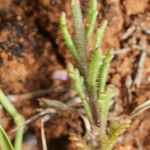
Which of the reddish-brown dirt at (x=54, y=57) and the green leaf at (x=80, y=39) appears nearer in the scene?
the green leaf at (x=80, y=39)

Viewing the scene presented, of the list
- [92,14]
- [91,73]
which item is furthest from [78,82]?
[92,14]

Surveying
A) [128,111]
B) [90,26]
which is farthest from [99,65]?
[128,111]

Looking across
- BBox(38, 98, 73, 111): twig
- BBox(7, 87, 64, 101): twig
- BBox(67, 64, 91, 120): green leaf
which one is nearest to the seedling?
BBox(67, 64, 91, 120): green leaf

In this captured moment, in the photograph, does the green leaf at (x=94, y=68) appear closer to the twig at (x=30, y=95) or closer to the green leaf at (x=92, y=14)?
the green leaf at (x=92, y=14)

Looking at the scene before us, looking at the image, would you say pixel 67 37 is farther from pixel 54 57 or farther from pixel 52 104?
pixel 54 57

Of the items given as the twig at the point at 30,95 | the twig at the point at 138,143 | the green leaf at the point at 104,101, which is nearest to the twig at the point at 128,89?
the twig at the point at 138,143

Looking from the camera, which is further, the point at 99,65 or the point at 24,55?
the point at 24,55

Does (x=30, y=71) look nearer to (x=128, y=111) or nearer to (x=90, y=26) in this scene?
(x=128, y=111)
